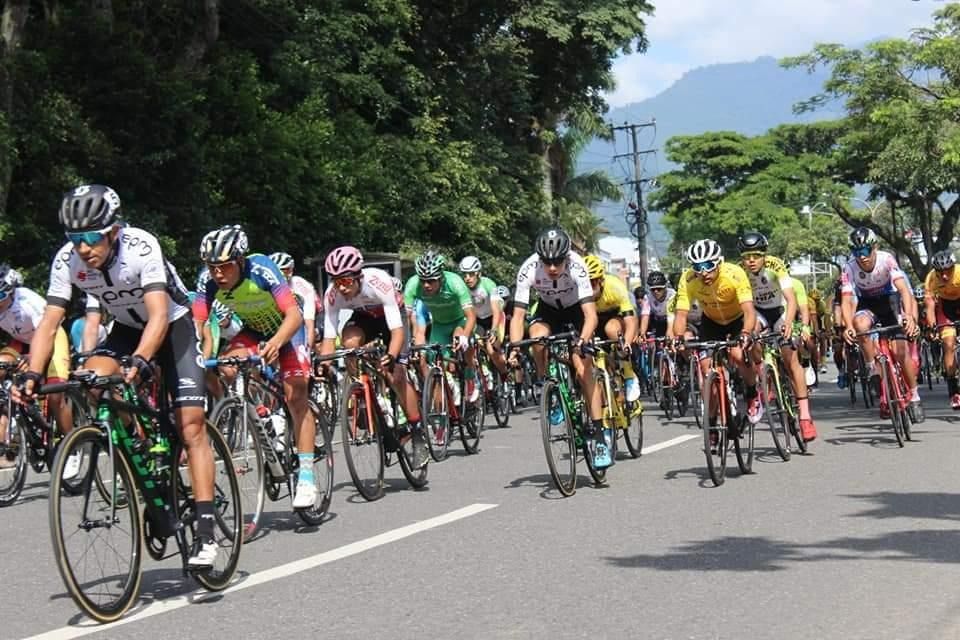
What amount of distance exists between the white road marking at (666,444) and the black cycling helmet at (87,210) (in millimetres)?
7792

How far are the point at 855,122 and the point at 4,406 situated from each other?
23797 millimetres

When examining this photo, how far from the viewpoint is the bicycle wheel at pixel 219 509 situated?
674cm

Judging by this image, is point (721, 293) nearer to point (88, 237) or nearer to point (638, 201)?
point (88, 237)

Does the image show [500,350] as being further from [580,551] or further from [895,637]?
[895,637]

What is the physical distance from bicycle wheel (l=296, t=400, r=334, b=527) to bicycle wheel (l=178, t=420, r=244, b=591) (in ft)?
5.83

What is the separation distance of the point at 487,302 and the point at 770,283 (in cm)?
485

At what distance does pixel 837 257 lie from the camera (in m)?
94.1

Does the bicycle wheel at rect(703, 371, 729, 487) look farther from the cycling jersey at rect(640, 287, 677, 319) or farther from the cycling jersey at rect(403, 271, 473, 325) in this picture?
the cycling jersey at rect(640, 287, 677, 319)

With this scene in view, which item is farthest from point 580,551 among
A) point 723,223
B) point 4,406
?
point 723,223

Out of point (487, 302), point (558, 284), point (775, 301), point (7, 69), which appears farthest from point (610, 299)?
point (7, 69)

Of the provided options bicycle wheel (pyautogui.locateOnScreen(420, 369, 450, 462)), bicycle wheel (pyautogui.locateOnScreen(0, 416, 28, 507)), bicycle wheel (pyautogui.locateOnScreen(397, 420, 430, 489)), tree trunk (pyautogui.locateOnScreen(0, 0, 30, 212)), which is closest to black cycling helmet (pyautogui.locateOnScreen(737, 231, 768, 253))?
bicycle wheel (pyautogui.locateOnScreen(420, 369, 450, 462))

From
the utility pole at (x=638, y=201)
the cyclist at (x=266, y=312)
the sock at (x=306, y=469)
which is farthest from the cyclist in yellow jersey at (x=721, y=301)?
the utility pole at (x=638, y=201)

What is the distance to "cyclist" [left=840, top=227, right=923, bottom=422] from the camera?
13.7 metres

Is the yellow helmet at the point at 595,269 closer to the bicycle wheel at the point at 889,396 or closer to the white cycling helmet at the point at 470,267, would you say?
the bicycle wheel at the point at 889,396
